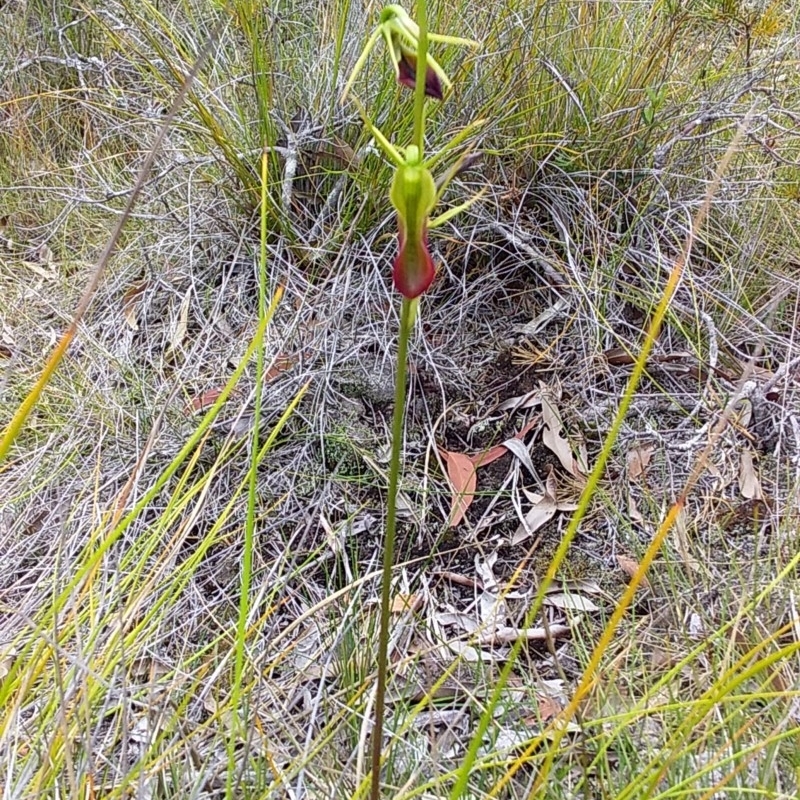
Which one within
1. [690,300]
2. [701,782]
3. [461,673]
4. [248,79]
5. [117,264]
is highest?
[248,79]

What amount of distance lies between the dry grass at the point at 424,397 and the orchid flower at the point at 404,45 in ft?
1.73

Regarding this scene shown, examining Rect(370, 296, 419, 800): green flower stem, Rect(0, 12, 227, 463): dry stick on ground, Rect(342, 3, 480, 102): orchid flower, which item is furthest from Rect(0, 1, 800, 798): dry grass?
Rect(342, 3, 480, 102): orchid flower

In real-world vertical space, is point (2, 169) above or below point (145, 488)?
above

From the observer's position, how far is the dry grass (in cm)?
103

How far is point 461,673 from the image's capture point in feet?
3.66

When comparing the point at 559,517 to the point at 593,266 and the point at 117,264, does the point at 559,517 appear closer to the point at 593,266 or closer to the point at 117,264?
the point at 593,266

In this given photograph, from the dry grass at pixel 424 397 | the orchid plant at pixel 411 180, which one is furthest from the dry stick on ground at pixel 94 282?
the dry grass at pixel 424 397

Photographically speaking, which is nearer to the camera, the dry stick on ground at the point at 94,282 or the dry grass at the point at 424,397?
the dry stick on ground at the point at 94,282

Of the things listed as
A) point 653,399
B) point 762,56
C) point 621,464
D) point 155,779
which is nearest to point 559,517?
point 621,464

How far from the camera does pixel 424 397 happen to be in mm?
1457

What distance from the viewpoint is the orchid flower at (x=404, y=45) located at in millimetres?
505

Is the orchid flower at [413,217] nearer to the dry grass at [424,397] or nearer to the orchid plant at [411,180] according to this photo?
the orchid plant at [411,180]

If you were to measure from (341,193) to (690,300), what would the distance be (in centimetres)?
82

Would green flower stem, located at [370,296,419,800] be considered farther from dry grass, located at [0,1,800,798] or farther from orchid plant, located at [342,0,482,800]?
dry grass, located at [0,1,800,798]
